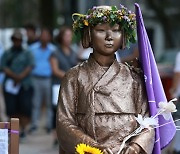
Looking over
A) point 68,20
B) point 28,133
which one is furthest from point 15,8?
point 28,133

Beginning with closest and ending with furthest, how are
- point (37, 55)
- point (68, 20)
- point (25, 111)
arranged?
point (25, 111) → point (37, 55) → point (68, 20)

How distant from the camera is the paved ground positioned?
36.3 feet

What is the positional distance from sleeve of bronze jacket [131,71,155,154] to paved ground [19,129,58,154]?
527 centimetres

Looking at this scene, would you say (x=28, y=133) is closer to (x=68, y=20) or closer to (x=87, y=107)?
(x=87, y=107)

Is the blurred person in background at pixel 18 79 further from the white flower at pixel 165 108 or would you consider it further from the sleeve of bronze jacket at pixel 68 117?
the white flower at pixel 165 108

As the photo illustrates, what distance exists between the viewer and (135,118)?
519 centimetres

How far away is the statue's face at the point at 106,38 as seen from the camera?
523cm

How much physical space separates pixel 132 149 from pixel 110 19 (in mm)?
943

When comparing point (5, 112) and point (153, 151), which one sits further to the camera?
point (5, 112)

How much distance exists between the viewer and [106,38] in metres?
5.22

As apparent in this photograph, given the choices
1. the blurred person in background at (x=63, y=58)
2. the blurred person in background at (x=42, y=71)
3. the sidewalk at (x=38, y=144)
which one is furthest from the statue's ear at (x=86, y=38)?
the blurred person in background at (x=42, y=71)

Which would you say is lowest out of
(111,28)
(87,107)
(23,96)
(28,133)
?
(28,133)

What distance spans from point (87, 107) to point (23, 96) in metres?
6.91

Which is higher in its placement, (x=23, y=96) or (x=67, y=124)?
(x=67, y=124)
